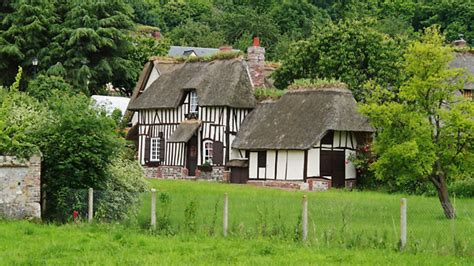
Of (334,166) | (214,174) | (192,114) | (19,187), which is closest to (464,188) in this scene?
(334,166)

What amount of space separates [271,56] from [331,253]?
7326 centimetres

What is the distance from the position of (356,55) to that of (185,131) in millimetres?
9584

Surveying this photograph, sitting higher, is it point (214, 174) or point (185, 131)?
point (185, 131)

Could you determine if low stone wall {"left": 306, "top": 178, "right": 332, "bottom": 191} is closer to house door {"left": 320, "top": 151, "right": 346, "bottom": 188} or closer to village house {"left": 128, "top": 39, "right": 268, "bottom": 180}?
house door {"left": 320, "top": 151, "right": 346, "bottom": 188}

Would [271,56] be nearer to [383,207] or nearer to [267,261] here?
[383,207]

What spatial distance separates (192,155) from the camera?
152 feet

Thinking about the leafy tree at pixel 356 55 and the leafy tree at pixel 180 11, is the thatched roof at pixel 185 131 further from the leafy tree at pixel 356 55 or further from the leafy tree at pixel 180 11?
the leafy tree at pixel 180 11

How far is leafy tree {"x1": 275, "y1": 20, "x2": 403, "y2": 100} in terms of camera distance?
4488 cm

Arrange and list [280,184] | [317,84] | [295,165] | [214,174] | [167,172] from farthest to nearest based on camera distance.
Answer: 1. [167,172]
2. [214,174]
3. [317,84]
4. [280,184]
5. [295,165]

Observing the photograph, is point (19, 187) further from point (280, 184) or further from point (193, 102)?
point (193, 102)

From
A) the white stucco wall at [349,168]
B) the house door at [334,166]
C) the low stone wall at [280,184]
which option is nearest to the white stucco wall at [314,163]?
the house door at [334,166]

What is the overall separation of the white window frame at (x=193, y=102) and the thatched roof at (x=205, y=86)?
401 millimetres

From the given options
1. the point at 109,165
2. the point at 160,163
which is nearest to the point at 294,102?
the point at 160,163

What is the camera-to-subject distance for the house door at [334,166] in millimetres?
39500
